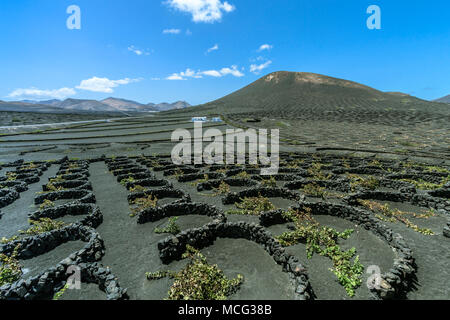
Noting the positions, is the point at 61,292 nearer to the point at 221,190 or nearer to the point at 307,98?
the point at 221,190

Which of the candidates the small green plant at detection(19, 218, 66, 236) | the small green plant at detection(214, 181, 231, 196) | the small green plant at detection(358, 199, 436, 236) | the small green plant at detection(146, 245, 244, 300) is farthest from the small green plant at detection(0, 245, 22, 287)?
the small green plant at detection(358, 199, 436, 236)

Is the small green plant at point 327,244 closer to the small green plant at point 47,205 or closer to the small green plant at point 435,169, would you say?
the small green plant at point 47,205

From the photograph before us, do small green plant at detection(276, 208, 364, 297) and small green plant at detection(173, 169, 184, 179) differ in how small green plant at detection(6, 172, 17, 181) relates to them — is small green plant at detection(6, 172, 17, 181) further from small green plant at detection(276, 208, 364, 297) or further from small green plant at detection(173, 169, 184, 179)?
small green plant at detection(276, 208, 364, 297)

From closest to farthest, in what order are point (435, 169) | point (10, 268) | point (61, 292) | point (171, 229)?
point (61, 292)
point (10, 268)
point (171, 229)
point (435, 169)

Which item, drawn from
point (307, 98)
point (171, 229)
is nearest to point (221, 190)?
point (171, 229)
